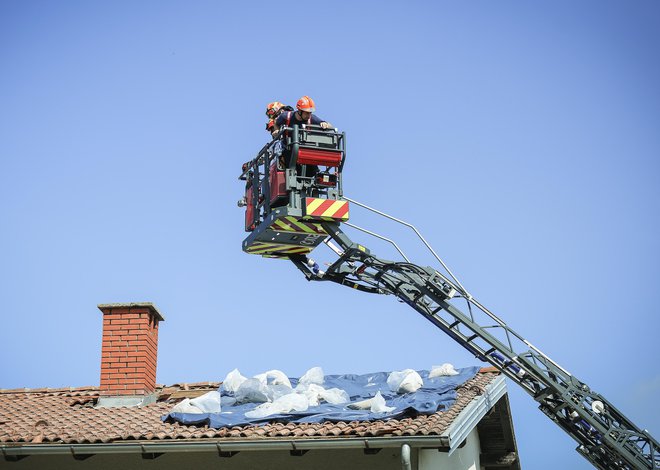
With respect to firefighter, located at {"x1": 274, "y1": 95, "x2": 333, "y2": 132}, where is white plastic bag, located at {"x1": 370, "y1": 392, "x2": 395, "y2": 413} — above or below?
below

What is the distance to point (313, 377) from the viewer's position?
1360 cm

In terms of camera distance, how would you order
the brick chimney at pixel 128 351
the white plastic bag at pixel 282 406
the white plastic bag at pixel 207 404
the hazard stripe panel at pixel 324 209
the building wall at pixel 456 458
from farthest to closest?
the brick chimney at pixel 128 351, the hazard stripe panel at pixel 324 209, the white plastic bag at pixel 207 404, the white plastic bag at pixel 282 406, the building wall at pixel 456 458

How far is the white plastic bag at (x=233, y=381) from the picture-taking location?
1289cm

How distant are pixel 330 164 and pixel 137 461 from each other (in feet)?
15.8

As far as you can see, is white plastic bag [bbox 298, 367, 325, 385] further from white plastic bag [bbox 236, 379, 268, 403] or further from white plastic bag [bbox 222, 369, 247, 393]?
white plastic bag [bbox 236, 379, 268, 403]

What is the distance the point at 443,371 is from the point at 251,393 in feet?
9.70

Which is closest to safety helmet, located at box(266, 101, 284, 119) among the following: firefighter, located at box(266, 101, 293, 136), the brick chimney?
firefighter, located at box(266, 101, 293, 136)

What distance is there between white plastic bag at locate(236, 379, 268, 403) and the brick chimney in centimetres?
181

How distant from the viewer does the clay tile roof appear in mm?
10312

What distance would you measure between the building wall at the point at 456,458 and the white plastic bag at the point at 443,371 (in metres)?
1.06

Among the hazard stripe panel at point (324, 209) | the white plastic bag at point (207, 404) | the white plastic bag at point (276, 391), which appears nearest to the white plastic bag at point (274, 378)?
the white plastic bag at point (276, 391)

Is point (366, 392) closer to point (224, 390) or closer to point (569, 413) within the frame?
point (224, 390)

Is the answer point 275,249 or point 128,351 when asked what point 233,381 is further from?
point 275,249

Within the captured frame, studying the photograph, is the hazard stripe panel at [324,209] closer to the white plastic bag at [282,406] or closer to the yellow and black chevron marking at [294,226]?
the yellow and black chevron marking at [294,226]
